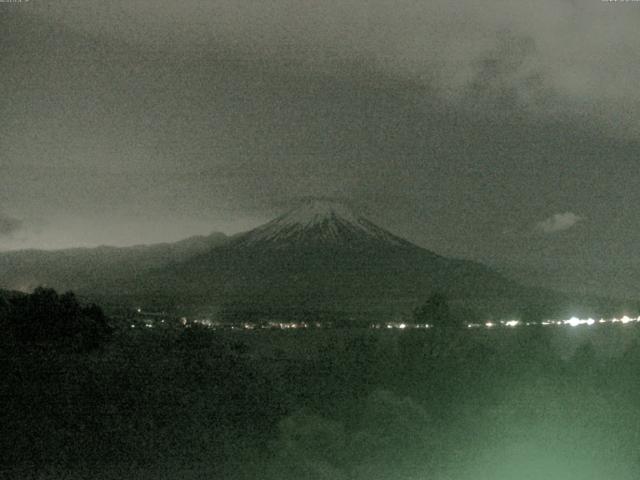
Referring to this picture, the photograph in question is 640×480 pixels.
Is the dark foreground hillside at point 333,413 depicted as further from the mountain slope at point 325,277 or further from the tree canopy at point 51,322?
the mountain slope at point 325,277

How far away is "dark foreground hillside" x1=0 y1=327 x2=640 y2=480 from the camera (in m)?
13.4

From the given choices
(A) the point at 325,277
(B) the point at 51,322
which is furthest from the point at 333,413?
(A) the point at 325,277

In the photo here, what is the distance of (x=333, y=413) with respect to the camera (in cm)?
1611

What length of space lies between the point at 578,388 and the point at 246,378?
666 centimetres

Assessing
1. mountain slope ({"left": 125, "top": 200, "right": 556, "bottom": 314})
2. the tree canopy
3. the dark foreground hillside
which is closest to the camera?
the dark foreground hillside

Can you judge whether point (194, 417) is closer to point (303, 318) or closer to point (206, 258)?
point (303, 318)

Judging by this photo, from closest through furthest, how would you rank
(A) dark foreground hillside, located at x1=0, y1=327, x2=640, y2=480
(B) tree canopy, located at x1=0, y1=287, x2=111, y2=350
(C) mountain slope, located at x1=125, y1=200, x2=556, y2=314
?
(A) dark foreground hillside, located at x1=0, y1=327, x2=640, y2=480
(B) tree canopy, located at x1=0, y1=287, x2=111, y2=350
(C) mountain slope, located at x1=125, y1=200, x2=556, y2=314

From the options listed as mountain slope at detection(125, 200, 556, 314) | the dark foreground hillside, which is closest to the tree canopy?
the dark foreground hillside

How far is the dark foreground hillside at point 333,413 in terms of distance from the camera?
1340cm

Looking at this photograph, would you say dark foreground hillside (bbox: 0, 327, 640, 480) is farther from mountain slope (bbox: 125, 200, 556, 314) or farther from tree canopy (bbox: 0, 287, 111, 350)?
mountain slope (bbox: 125, 200, 556, 314)

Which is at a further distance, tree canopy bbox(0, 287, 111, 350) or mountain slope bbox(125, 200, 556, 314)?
mountain slope bbox(125, 200, 556, 314)

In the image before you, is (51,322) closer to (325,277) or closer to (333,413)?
(333,413)

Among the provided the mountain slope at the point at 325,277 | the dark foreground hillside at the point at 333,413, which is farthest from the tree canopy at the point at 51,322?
the mountain slope at the point at 325,277

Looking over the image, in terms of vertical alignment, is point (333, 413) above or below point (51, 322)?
below
